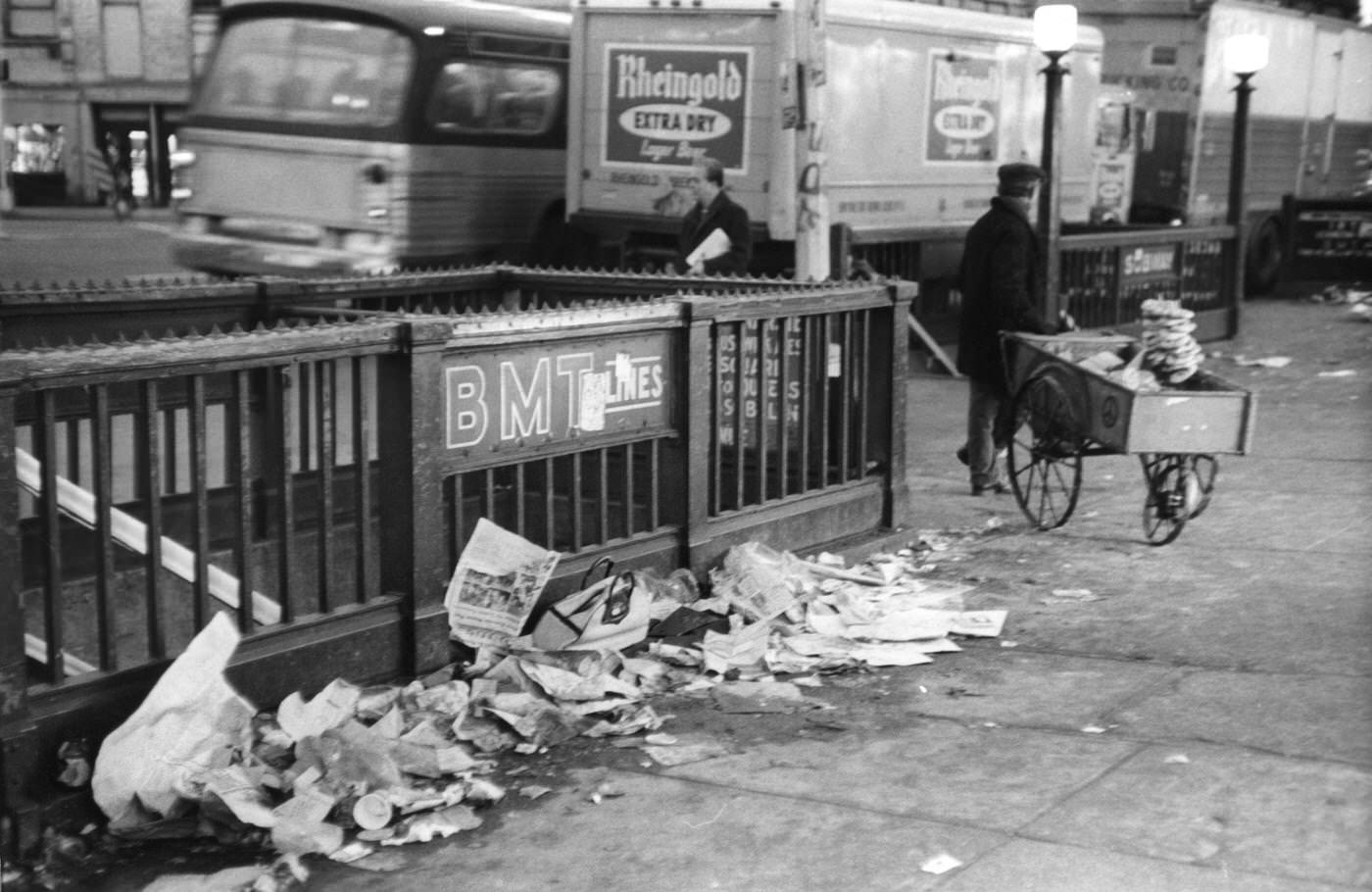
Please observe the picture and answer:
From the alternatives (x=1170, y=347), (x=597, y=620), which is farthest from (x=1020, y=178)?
(x=597, y=620)

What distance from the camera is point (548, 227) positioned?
19.0 m

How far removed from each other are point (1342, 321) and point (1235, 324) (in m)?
2.57

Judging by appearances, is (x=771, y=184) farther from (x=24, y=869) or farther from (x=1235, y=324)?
(x=24, y=869)

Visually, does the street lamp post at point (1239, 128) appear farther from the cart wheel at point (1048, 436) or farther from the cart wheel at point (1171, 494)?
the cart wheel at point (1171, 494)

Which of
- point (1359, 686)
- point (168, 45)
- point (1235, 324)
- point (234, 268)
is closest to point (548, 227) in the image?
point (234, 268)

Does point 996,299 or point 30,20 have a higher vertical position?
point 30,20

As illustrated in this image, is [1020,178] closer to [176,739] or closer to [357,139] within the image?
[176,739]

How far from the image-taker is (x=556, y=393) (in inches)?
259

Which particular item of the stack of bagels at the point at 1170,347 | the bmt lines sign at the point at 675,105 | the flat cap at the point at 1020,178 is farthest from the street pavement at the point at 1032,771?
the bmt lines sign at the point at 675,105

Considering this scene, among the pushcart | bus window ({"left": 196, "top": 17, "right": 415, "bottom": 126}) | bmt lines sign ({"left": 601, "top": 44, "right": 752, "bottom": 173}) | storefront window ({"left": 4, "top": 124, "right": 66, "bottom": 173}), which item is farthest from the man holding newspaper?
storefront window ({"left": 4, "top": 124, "right": 66, "bottom": 173})

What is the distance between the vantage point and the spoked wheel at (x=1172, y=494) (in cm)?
836

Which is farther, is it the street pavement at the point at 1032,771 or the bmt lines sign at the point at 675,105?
the bmt lines sign at the point at 675,105

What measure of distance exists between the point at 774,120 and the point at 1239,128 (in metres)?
5.72

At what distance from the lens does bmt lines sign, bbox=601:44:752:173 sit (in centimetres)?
1597
